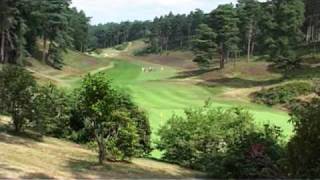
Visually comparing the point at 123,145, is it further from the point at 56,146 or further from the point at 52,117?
the point at 52,117

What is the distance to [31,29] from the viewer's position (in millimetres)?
75062

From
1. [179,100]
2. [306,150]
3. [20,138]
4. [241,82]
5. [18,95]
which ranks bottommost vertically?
[241,82]

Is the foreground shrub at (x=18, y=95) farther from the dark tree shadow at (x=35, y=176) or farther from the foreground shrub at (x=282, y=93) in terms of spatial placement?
the foreground shrub at (x=282, y=93)

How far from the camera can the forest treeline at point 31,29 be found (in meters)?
63.6

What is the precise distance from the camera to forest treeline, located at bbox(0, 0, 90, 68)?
63.6 m

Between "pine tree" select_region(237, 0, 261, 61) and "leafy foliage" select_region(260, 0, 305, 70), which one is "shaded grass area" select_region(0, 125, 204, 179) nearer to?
"leafy foliage" select_region(260, 0, 305, 70)

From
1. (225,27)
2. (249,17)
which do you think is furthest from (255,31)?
(225,27)

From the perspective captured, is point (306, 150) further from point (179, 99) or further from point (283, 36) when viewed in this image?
point (283, 36)

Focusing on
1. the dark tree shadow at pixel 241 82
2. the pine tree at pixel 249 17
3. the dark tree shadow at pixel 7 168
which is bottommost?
the dark tree shadow at pixel 241 82

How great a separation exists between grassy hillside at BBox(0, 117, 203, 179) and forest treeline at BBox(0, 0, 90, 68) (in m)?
45.3

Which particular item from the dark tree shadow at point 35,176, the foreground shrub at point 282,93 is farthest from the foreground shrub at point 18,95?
the foreground shrub at point 282,93

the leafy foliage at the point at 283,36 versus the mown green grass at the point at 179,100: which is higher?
the leafy foliage at the point at 283,36

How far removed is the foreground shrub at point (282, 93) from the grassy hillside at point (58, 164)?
118ft

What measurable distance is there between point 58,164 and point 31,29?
208ft
